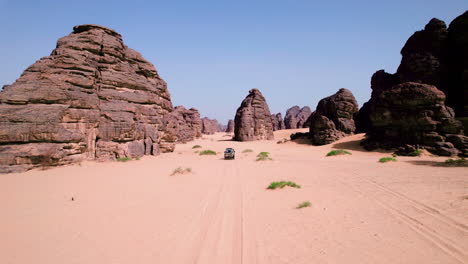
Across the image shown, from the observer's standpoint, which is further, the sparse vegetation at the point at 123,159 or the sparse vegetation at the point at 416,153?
the sparse vegetation at the point at 416,153

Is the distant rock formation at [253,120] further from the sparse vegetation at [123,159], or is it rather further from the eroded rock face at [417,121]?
the sparse vegetation at [123,159]

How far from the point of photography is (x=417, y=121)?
74.6ft

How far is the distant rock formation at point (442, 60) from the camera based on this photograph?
103ft

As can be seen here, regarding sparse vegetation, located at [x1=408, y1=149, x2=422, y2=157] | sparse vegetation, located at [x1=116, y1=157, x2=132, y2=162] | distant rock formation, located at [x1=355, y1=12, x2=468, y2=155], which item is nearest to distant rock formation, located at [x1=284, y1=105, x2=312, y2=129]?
distant rock formation, located at [x1=355, y1=12, x2=468, y2=155]

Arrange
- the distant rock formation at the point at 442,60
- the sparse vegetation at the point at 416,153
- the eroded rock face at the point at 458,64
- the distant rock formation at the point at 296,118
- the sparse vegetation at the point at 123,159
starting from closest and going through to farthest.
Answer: the sparse vegetation at the point at 123,159, the sparse vegetation at the point at 416,153, the eroded rock face at the point at 458,64, the distant rock formation at the point at 442,60, the distant rock formation at the point at 296,118

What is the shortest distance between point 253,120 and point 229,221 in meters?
44.3

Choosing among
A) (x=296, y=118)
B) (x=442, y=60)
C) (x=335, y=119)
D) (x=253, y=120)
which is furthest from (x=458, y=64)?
(x=296, y=118)

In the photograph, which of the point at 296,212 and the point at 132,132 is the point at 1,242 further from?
the point at 132,132

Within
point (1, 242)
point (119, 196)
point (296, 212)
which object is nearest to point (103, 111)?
point (119, 196)

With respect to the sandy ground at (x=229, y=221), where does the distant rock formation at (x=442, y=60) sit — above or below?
above

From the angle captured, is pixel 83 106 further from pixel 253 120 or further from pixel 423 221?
pixel 253 120

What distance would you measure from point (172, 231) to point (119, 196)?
412 cm

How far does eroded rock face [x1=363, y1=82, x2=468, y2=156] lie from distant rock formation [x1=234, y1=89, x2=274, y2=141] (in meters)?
25.7

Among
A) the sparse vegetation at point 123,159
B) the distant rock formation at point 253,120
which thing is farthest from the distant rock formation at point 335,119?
the sparse vegetation at point 123,159
